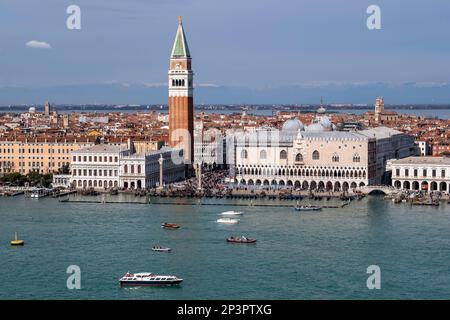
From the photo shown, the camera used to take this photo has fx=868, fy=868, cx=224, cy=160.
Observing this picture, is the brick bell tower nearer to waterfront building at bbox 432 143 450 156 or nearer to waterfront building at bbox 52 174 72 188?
waterfront building at bbox 52 174 72 188

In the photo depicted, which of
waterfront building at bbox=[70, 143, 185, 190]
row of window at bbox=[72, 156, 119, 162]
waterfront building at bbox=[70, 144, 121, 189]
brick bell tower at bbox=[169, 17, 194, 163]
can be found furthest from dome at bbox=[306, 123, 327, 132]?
row of window at bbox=[72, 156, 119, 162]

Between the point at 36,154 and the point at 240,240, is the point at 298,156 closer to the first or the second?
the point at 36,154

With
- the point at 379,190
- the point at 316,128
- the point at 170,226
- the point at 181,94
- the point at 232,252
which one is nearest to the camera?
the point at 232,252

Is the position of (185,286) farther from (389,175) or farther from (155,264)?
(389,175)

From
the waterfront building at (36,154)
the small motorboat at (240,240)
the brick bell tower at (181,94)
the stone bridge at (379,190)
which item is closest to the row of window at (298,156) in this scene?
the stone bridge at (379,190)

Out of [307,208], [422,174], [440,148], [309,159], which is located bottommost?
[307,208]

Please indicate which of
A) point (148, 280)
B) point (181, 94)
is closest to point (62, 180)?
point (181, 94)
